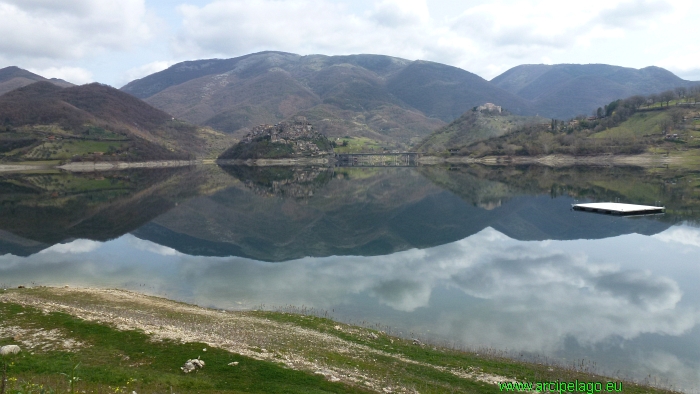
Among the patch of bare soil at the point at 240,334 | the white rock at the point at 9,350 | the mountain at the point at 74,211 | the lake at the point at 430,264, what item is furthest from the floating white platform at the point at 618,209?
the white rock at the point at 9,350

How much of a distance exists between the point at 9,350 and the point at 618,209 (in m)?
72.8

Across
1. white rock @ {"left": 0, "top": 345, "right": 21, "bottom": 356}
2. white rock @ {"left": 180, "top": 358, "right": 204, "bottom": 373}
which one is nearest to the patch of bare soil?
white rock @ {"left": 0, "top": 345, "right": 21, "bottom": 356}

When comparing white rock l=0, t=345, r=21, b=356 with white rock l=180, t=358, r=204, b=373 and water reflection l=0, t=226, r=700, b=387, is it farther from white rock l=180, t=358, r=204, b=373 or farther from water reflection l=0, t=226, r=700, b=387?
water reflection l=0, t=226, r=700, b=387

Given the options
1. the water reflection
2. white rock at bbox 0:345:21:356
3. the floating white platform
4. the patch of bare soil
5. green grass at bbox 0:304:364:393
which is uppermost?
white rock at bbox 0:345:21:356

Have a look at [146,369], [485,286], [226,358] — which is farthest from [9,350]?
[485,286]

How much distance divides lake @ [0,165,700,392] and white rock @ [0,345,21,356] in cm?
1472

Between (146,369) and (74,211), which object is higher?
(146,369)

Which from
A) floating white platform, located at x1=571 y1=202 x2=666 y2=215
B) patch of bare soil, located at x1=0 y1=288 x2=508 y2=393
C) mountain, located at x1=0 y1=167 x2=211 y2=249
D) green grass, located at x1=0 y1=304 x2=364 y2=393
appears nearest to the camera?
green grass, located at x1=0 y1=304 x2=364 y2=393

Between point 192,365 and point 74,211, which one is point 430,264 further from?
point 74,211

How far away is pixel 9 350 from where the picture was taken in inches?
583

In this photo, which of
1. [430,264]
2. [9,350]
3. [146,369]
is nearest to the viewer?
[146,369]

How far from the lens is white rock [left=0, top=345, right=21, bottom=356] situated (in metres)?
14.7

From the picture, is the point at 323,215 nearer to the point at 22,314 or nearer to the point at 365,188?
the point at 365,188

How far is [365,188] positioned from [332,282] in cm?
8588
